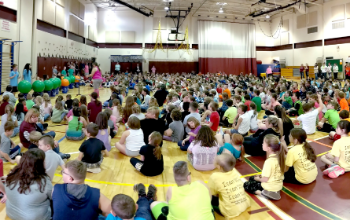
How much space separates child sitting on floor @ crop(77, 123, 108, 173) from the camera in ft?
14.1

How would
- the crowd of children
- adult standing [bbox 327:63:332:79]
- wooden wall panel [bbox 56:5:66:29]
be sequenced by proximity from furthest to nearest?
adult standing [bbox 327:63:332:79]
wooden wall panel [bbox 56:5:66:29]
the crowd of children

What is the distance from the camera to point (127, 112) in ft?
23.2

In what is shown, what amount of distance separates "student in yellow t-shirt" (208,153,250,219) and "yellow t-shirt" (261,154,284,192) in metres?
0.60

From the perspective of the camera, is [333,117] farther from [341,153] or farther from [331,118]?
[341,153]

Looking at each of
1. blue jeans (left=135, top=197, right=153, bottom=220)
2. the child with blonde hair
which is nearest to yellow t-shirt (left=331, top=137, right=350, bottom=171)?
blue jeans (left=135, top=197, right=153, bottom=220)

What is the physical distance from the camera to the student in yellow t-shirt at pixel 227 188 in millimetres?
3189

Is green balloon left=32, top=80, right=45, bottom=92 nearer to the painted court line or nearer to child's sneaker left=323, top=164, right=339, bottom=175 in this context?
the painted court line

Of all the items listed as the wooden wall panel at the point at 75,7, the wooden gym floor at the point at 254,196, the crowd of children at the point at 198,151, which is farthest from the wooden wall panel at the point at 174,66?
the wooden gym floor at the point at 254,196

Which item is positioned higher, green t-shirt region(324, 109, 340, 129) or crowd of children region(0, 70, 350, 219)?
green t-shirt region(324, 109, 340, 129)

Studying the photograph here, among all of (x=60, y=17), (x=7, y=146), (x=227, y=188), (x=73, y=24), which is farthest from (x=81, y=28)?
(x=227, y=188)

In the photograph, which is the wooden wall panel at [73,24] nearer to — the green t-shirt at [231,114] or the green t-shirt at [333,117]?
the green t-shirt at [231,114]

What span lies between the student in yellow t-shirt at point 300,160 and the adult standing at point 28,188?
3369 millimetres

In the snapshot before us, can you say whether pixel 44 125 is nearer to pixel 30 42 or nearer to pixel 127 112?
pixel 127 112

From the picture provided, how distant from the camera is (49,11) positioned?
58.3 feet
